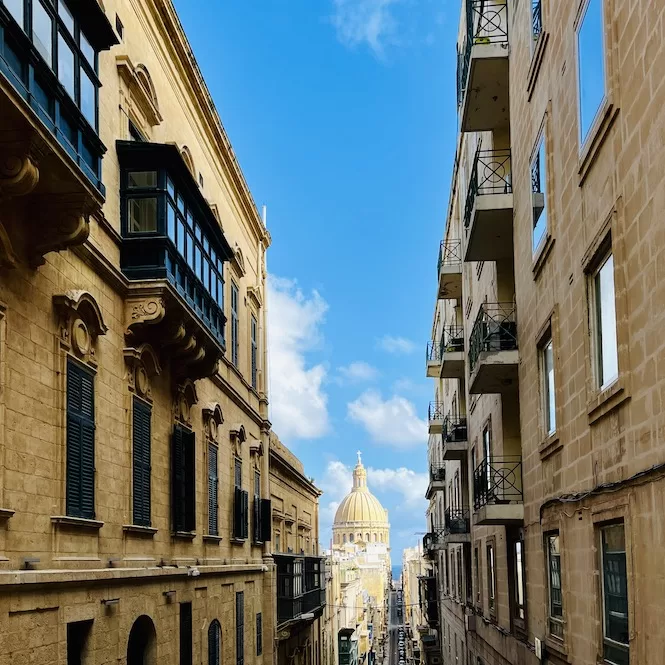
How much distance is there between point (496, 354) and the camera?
16109 mm

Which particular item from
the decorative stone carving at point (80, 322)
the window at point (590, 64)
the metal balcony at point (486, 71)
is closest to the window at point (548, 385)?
the window at point (590, 64)

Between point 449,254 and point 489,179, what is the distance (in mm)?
10204

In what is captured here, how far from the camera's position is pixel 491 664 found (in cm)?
2070

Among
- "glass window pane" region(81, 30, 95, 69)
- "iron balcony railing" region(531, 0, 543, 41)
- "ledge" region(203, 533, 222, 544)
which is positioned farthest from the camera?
"ledge" region(203, 533, 222, 544)

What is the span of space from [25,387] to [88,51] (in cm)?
460

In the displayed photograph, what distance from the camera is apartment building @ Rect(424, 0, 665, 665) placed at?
332 inches

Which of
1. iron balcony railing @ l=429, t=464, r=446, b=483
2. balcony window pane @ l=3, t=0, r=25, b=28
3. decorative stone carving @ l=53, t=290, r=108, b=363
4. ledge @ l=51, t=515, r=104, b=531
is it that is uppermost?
balcony window pane @ l=3, t=0, r=25, b=28

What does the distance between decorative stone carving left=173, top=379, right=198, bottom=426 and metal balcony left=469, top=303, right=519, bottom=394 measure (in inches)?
221

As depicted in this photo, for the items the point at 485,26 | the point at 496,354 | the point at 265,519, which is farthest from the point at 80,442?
the point at 265,519

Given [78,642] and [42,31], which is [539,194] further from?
[78,642]

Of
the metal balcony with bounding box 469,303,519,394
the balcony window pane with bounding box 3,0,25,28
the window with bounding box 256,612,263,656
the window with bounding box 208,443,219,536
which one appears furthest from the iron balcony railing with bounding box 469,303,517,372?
the window with bounding box 256,612,263,656

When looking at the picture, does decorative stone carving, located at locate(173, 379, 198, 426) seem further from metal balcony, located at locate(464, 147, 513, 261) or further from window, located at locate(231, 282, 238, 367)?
metal balcony, located at locate(464, 147, 513, 261)

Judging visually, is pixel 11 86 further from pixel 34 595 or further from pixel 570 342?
pixel 570 342

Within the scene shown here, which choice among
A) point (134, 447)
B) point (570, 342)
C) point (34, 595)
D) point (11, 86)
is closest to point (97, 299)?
point (134, 447)
